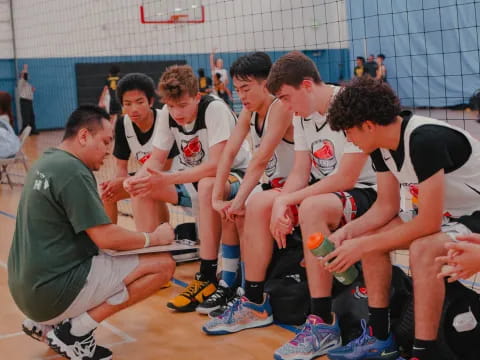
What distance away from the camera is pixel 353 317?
3020 millimetres

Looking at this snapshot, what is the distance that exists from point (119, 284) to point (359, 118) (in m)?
1.28

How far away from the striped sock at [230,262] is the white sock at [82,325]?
3.29ft

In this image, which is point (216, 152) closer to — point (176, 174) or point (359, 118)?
point (176, 174)

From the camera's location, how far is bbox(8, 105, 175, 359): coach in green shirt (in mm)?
2793

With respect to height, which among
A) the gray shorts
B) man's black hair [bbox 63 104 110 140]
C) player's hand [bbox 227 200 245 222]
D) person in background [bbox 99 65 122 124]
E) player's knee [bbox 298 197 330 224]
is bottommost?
the gray shorts

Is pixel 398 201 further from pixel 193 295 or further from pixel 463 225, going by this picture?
pixel 193 295

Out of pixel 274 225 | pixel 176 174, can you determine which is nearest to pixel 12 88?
pixel 176 174

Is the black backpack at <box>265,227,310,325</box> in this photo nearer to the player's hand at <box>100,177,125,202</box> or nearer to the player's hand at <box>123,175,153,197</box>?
the player's hand at <box>123,175,153,197</box>

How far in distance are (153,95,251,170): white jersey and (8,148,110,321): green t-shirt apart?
3.94ft

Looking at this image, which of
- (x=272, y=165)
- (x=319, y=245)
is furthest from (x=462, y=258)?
(x=272, y=165)

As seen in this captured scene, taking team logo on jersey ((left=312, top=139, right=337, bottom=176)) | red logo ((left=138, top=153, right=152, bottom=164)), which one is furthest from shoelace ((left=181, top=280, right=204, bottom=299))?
red logo ((left=138, top=153, right=152, bottom=164))

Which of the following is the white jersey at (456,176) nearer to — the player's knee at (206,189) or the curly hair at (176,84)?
the player's knee at (206,189)

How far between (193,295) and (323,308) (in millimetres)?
980

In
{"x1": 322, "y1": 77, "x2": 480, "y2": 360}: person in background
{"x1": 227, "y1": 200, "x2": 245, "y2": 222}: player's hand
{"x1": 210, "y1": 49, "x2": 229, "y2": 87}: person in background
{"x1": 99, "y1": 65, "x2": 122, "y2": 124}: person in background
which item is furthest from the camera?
{"x1": 210, "y1": 49, "x2": 229, "y2": 87}: person in background
